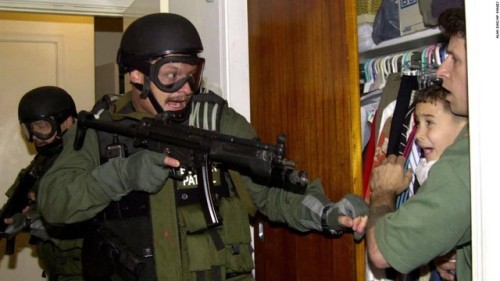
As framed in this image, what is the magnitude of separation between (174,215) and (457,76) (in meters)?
0.94

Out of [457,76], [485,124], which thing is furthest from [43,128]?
[485,124]

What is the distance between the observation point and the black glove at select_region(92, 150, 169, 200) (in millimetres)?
1569

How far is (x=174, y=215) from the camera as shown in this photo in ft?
5.63

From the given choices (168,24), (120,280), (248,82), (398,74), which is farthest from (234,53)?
(120,280)

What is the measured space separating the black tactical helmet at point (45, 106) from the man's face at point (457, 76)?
208cm

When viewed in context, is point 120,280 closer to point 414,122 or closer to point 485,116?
point 414,122

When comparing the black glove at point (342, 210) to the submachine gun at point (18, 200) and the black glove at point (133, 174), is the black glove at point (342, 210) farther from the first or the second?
the submachine gun at point (18, 200)

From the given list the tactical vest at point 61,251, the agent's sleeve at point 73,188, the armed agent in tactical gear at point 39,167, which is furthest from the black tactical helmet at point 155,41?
the armed agent in tactical gear at point 39,167

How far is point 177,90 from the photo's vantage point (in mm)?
1724

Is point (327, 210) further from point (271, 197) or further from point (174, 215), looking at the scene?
point (174, 215)

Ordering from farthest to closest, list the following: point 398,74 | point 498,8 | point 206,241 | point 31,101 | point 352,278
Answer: point 31,101
point 398,74
point 206,241
point 352,278
point 498,8

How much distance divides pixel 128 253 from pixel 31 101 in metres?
1.48

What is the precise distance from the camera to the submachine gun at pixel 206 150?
1.45 m

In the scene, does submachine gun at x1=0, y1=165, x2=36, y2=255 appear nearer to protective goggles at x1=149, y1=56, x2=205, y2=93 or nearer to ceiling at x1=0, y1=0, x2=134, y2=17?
ceiling at x1=0, y1=0, x2=134, y2=17
